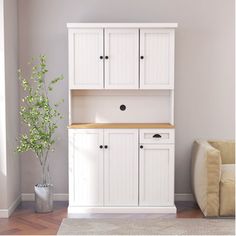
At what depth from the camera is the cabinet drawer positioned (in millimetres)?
4754

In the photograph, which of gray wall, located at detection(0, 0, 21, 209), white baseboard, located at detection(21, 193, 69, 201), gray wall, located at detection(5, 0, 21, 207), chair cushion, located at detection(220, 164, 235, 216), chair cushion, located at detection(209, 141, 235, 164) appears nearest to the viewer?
chair cushion, located at detection(220, 164, 235, 216)

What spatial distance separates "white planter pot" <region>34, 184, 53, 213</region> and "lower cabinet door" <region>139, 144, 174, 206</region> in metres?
0.95

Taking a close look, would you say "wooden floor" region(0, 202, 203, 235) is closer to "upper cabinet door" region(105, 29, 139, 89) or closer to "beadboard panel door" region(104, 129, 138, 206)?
"beadboard panel door" region(104, 129, 138, 206)

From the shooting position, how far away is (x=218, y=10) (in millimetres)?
5141

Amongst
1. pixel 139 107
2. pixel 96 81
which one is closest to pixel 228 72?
pixel 139 107

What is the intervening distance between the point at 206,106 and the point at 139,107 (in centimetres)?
77

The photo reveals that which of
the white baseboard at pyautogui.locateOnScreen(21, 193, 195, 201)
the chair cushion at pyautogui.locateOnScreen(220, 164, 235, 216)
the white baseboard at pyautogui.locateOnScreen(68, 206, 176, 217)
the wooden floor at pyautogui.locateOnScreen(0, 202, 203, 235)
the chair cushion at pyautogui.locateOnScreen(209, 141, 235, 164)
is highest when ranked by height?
the chair cushion at pyautogui.locateOnScreen(209, 141, 235, 164)

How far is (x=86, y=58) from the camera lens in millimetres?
4785

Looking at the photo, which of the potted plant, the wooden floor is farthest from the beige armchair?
the potted plant

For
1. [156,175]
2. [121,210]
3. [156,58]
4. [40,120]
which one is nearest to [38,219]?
[121,210]

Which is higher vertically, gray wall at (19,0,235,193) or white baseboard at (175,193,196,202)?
gray wall at (19,0,235,193)

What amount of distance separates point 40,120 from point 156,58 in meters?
1.47

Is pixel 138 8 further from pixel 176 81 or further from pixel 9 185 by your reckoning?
pixel 9 185

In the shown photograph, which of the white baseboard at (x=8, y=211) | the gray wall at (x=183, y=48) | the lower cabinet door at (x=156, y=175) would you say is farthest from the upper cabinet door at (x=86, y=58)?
the white baseboard at (x=8, y=211)
